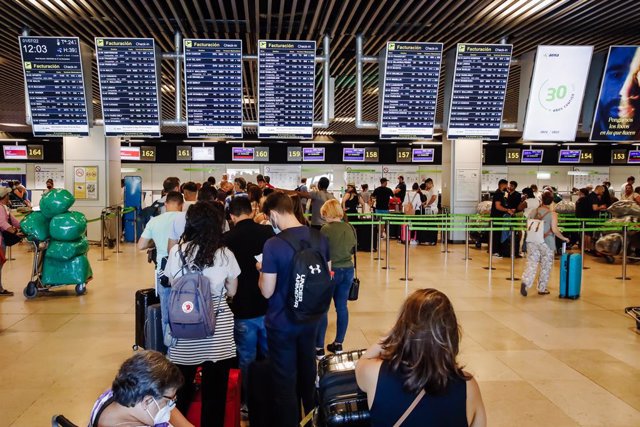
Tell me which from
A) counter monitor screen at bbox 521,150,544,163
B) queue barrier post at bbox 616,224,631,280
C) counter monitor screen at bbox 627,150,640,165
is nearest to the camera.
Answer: queue barrier post at bbox 616,224,631,280

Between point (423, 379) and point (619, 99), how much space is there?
7.70 m

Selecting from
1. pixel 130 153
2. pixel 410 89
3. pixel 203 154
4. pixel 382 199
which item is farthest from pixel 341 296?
pixel 130 153

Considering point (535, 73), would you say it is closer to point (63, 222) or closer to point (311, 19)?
point (311, 19)

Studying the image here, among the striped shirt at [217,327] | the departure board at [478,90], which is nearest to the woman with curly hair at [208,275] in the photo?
the striped shirt at [217,327]

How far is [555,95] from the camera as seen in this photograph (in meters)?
8.33

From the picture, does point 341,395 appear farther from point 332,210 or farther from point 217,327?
point 332,210

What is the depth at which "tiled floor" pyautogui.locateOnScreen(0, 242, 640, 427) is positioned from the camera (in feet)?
13.6

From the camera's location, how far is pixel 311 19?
830 cm

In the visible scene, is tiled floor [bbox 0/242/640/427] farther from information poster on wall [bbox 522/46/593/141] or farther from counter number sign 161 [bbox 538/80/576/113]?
counter number sign 161 [bbox 538/80/576/113]

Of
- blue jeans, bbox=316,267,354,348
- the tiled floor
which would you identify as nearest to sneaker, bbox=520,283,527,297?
the tiled floor

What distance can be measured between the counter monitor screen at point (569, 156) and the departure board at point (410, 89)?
17576 mm

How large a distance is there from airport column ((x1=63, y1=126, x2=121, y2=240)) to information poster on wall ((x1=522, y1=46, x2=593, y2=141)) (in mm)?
9865

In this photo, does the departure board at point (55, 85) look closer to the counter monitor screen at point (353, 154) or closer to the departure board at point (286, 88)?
the departure board at point (286, 88)

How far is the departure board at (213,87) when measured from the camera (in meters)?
7.96
